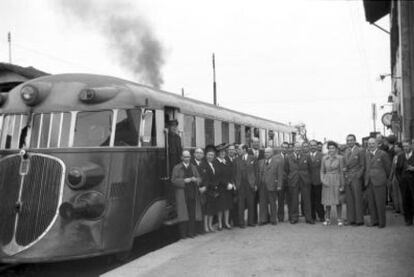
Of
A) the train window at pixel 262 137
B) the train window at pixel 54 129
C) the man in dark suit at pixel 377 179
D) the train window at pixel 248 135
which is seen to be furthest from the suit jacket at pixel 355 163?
the train window at pixel 262 137

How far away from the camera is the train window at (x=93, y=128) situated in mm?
7836

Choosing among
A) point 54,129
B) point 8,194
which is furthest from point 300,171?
point 8,194

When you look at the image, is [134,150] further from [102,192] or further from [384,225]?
[384,225]

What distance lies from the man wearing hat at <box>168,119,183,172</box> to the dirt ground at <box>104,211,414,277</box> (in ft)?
4.83

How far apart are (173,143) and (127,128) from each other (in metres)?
1.47

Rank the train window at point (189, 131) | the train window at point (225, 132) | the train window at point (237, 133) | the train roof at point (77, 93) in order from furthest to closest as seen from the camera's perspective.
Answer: the train window at point (237, 133), the train window at point (225, 132), the train window at point (189, 131), the train roof at point (77, 93)

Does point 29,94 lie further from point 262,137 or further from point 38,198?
point 262,137

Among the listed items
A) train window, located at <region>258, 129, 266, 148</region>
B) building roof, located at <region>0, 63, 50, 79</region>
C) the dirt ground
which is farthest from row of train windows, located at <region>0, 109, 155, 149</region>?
building roof, located at <region>0, 63, 50, 79</region>

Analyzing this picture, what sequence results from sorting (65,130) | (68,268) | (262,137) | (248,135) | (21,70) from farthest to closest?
(21,70), (262,137), (248,135), (68,268), (65,130)

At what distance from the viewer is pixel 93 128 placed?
313 inches

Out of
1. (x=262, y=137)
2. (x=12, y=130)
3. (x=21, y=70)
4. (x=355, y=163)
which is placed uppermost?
(x=21, y=70)

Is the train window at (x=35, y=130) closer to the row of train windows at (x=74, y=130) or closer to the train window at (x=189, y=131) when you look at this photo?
the row of train windows at (x=74, y=130)

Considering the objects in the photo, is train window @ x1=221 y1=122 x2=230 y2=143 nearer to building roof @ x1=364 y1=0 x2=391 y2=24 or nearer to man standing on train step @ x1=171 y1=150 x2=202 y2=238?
man standing on train step @ x1=171 y1=150 x2=202 y2=238

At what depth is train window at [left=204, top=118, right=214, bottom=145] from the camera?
11867 millimetres
